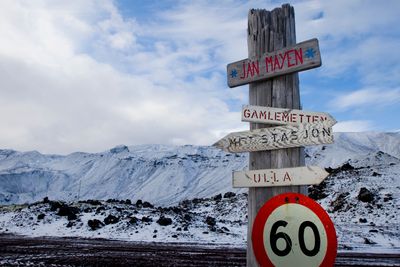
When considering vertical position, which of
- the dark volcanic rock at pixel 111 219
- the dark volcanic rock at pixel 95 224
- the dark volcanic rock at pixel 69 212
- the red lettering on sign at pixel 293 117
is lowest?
the dark volcanic rock at pixel 95 224

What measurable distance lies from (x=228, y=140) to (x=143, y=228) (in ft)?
68.0

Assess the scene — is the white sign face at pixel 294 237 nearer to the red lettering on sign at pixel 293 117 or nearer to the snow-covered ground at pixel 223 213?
the red lettering on sign at pixel 293 117

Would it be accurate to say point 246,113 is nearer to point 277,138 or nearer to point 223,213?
point 277,138

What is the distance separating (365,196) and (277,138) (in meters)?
27.3

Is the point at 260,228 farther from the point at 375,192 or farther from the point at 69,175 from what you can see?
the point at 69,175

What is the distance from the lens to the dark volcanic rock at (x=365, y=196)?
2773cm

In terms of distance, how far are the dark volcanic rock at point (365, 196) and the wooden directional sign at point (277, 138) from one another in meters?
27.1

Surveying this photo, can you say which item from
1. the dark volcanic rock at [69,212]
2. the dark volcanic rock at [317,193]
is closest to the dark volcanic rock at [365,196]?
the dark volcanic rock at [317,193]

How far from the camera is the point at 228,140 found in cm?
379

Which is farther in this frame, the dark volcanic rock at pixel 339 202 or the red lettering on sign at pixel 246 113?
the dark volcanic rock at pixel 339 202

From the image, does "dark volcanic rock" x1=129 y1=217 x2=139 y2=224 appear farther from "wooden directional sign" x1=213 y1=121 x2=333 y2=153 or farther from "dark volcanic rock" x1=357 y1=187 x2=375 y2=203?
"wooden directional sign" x1=213 y1=121 x2=333 y2=153

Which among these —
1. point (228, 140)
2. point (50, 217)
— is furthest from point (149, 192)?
point (228, 140)

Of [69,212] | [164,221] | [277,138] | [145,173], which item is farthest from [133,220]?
[145,173]

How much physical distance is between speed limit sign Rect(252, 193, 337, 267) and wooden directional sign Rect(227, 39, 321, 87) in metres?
1.32
